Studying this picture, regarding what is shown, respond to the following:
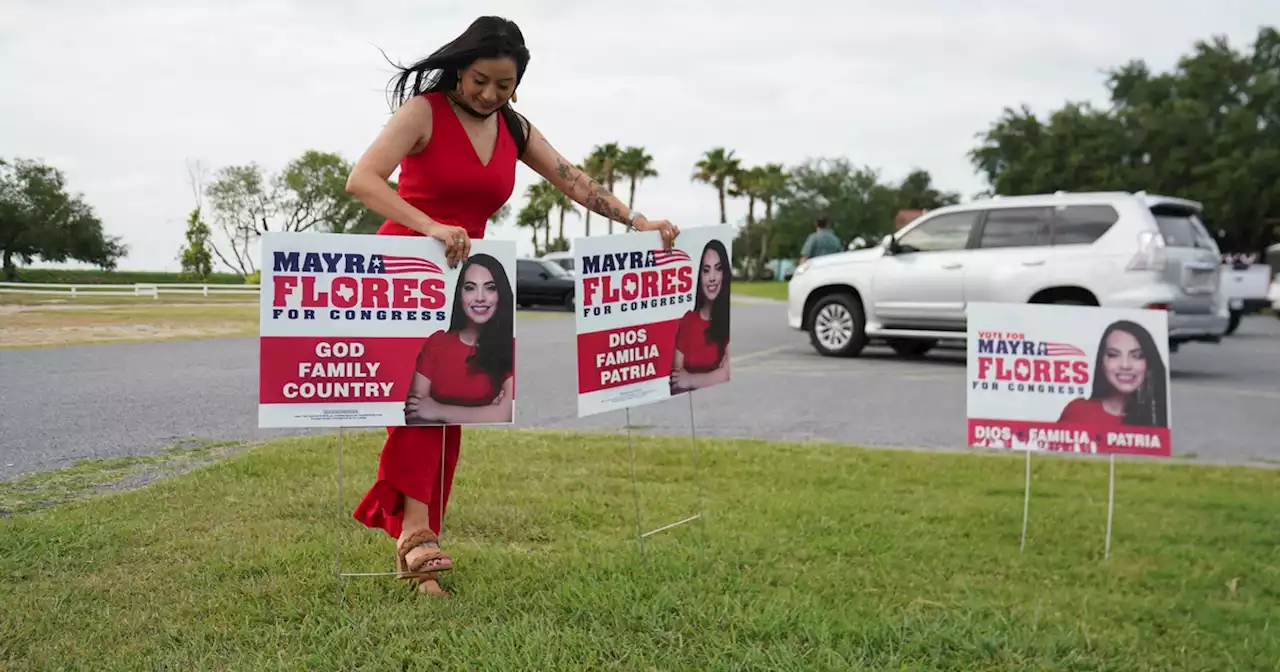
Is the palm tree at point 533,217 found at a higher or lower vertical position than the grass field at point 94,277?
higher

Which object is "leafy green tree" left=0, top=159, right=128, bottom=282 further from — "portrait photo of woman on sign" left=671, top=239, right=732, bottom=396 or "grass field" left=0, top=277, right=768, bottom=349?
"portrait photo of woman on sign" left=671, top=239, right=732, bottom=396

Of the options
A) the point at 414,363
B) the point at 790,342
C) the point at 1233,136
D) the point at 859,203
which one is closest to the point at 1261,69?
the point at 1233,136

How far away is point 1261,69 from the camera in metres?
43.8

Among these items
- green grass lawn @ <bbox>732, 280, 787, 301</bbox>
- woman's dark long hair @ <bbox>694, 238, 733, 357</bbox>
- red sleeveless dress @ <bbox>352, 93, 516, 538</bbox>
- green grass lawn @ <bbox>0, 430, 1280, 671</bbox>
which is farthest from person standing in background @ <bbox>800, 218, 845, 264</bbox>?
green grass lawn @ <bbox>732, 280, 787, 301</bbox>

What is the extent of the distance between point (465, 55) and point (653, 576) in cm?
176

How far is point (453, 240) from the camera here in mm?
3062

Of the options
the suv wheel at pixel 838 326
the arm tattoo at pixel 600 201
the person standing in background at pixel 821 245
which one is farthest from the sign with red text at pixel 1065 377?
the person standing in background at pixel 821 245

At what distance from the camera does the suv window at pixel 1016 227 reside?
11.2 m

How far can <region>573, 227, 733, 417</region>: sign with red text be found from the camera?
355 cm

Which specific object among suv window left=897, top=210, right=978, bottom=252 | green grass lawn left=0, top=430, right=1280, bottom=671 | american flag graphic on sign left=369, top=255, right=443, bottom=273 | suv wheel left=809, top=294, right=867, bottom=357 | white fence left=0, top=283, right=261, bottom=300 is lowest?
green grass lawn left=0, top=430, right=1280, bottom=671

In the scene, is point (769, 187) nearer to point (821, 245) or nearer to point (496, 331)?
point (821, 245)

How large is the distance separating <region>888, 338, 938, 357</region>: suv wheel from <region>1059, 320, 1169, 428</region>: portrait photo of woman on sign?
341 inches

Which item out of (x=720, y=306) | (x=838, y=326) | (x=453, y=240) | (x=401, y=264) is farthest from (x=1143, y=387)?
(x=838, y=326)

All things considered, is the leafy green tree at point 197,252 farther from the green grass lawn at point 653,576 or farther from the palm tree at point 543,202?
the palm tree at point 543,202
